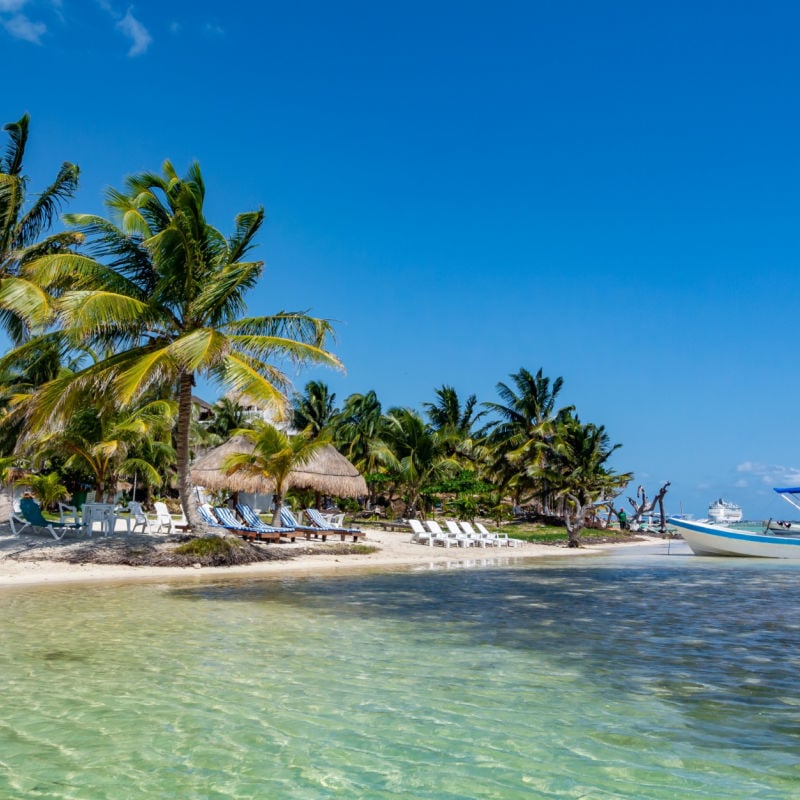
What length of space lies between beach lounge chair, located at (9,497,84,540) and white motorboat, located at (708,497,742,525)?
282ft

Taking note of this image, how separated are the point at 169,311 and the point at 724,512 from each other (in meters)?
96.2

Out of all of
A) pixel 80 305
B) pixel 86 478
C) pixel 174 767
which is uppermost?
pixel 80 305

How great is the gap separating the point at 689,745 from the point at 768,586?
488 inches

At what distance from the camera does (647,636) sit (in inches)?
332

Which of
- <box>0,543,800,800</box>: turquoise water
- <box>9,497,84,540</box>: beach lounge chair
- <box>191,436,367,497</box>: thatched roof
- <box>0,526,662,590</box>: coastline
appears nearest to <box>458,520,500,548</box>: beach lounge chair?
<box>0,526,662,590</box>: coastline

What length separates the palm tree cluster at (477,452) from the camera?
104 feet

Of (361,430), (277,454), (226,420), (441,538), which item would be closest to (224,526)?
(277,454)

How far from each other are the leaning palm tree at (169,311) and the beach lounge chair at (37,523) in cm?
317

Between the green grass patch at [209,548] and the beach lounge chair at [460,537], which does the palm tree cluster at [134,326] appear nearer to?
the green grass patch at [209,548]

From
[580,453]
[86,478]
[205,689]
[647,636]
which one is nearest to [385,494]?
[580,453]

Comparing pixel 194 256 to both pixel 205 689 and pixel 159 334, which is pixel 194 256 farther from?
pixel 205 689

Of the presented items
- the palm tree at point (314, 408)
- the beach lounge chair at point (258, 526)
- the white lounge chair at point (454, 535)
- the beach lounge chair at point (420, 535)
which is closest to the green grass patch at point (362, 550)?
the beach lounge chair at point (258, 526)

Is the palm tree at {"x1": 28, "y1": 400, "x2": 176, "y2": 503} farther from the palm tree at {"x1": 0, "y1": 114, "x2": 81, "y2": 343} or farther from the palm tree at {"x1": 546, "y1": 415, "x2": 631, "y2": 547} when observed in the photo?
the palm tree at {"x1": 546, "y1": 415, "x2": 631, "y2": 547}

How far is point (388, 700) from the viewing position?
5.38m
